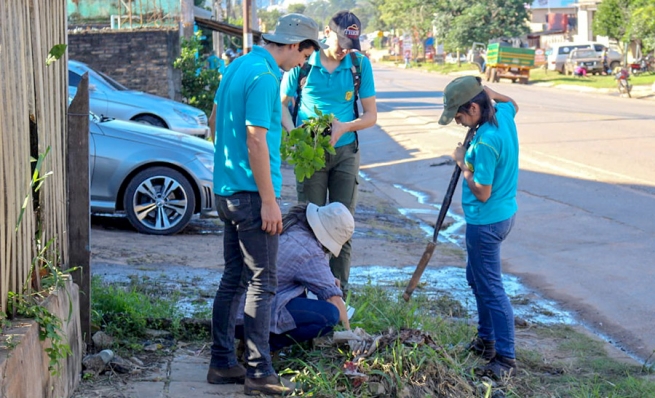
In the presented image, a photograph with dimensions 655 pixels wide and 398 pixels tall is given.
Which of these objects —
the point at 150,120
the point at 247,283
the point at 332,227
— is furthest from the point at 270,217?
the point at 150,120

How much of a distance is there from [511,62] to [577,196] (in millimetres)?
34128

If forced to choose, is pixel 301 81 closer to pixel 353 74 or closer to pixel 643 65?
pixel 353 74

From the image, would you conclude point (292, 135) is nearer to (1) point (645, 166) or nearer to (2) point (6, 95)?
(2) point (6, 95)

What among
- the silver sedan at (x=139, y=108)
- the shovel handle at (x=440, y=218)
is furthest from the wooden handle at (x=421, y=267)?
the silver sedan at (x=139, y=108)

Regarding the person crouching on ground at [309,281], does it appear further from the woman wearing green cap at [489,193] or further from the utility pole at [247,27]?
the utility pole at [247,27]

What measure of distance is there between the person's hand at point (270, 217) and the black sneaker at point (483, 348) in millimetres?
1614

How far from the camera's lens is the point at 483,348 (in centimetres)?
491

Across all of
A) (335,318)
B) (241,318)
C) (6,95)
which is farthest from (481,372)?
(6,95)

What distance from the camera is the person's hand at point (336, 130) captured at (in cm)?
543

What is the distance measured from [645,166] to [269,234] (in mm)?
11080

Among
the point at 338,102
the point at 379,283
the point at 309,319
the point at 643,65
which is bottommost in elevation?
the point at 379,283

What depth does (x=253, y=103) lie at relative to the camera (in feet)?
12.8

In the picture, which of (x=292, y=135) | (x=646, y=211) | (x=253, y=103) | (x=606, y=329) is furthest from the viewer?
(x=646, y=211)

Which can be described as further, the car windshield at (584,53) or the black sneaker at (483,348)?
the car windshield at (584,53)
